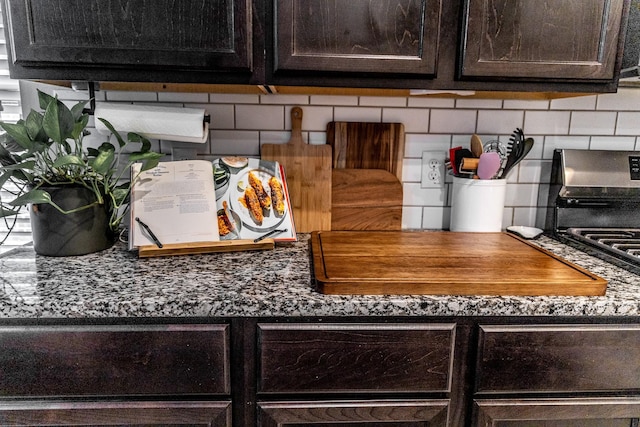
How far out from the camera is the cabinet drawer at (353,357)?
36.2 inches

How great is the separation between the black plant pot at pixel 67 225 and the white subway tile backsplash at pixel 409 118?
93 centimetres

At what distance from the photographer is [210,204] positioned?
1.25 meters

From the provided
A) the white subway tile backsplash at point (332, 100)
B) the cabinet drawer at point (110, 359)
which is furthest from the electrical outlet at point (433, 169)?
the cabinet drawer at point (110, 359)

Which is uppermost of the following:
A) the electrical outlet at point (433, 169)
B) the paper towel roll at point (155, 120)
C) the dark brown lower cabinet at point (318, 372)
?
the paper towel roll at point (155, 120)

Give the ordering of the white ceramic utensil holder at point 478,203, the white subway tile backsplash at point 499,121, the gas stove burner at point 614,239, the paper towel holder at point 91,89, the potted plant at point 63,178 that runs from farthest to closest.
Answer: the white subway tile backsplash at point 499,121 → the white ceramic utensil holder at point 478,203 → the paper towel holder at point 91,89 → the gas stove burner at point 614,239 → the potted plant at point 63,178

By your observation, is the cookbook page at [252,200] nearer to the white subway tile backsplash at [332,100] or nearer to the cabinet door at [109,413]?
the white subway tile backsplash at [332,100]

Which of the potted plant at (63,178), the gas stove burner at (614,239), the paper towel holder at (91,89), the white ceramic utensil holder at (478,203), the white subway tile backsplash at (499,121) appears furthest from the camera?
the white subway tile backsplash at (499,121)

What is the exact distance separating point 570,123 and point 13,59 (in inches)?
66.2

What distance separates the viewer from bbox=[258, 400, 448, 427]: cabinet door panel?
94 cm

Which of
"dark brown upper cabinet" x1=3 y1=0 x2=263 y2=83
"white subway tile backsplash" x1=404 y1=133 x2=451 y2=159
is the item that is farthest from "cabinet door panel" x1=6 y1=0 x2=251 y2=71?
"white subway tile backsplash" x1=404 y1=133 x2=451 y2=159

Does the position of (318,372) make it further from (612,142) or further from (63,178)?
(612,142)

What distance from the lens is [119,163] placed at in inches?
56.4

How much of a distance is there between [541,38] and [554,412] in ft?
2.99

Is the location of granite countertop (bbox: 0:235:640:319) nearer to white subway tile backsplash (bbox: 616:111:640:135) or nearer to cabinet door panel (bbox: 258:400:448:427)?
cabinet door panel (bbox: 258:400:448:427)
